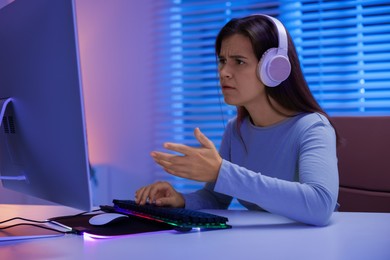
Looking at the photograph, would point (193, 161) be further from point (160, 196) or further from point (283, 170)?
point (283, 170)

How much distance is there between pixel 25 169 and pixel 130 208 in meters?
0.27

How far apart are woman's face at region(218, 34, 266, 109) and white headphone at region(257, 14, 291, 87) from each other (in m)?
0.04

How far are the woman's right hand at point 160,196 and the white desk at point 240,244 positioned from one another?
251 mm

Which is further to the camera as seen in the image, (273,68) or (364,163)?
(364,163)

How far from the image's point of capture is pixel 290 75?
1595 millimetres

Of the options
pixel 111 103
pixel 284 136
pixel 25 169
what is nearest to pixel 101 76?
pixel 111 103

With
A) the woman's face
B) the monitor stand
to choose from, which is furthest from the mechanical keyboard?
the woman's face

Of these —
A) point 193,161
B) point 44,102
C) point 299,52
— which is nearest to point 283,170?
point 193,161

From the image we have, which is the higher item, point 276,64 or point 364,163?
point 276,64

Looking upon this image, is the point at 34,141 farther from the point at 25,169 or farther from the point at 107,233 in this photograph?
the point at 107,233

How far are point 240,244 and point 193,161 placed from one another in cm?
24

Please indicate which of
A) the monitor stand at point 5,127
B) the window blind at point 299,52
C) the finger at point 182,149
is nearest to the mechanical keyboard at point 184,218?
the finger at point 182,149

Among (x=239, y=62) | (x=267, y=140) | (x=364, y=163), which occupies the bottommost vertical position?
(x=364, y=163)

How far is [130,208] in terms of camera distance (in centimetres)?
127
